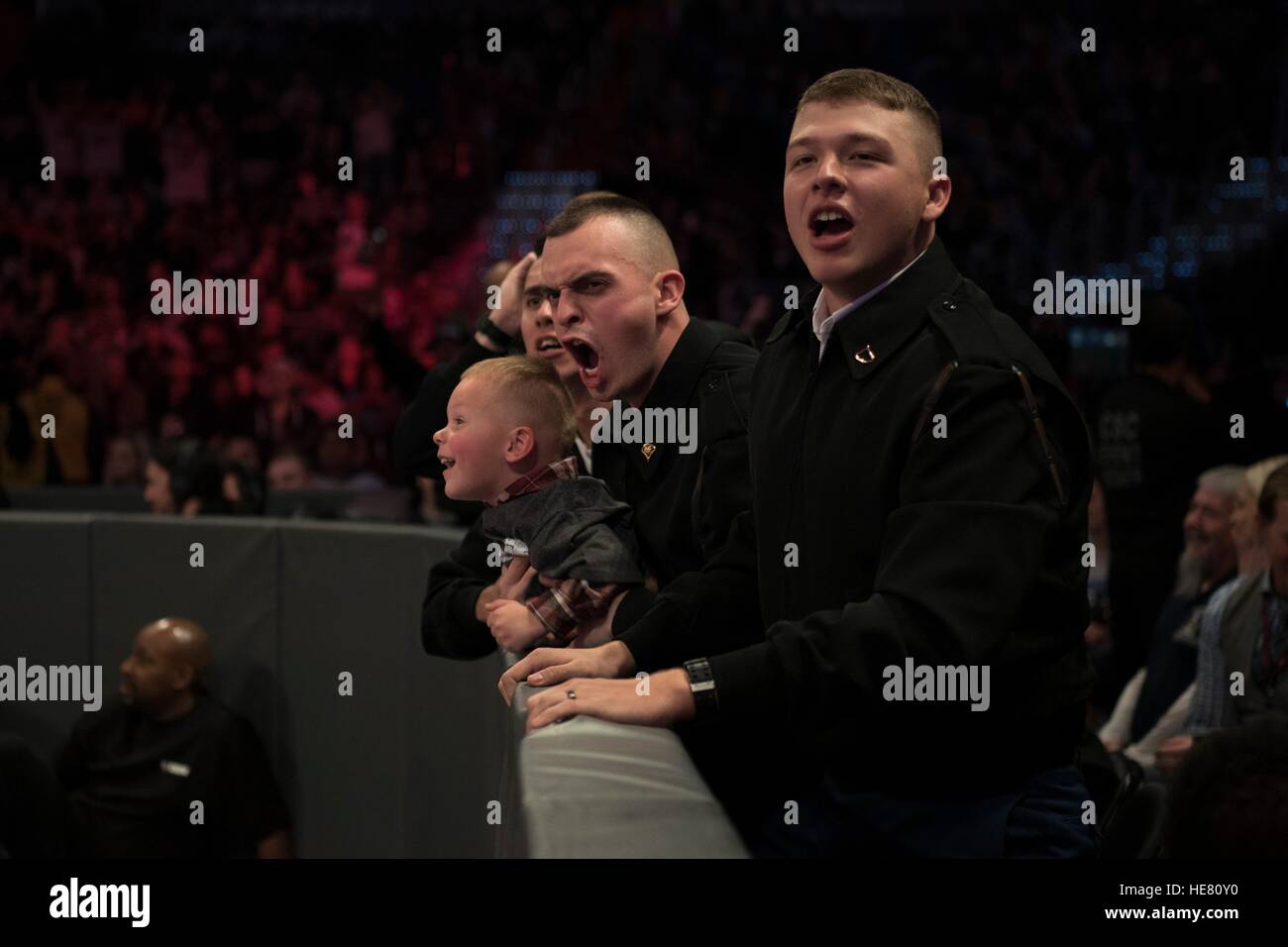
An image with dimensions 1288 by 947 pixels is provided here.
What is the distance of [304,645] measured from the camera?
641 centimetres

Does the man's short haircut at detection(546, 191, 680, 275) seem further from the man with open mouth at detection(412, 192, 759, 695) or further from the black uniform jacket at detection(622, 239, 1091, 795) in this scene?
the black uniform jacket at detection(622, 239, 1091, 795)

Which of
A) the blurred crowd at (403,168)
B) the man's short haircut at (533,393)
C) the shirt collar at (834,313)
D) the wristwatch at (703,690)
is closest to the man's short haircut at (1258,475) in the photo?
the man's short haircut at (533,393)

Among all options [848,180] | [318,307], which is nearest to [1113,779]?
[848,180]

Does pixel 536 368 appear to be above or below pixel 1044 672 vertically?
above

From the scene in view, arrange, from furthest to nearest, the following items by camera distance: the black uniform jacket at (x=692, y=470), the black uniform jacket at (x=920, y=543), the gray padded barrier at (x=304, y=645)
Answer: the gray padded barrier at (x=304, y=645)
the black uniform jacket at (x=692, y=470)
the black uniform jacket at (x=920, y=543)

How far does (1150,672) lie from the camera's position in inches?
189

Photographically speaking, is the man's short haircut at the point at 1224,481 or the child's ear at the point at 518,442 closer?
the child's ear at the point at 518,442

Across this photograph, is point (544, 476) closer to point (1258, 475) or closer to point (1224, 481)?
point (1258, 475)

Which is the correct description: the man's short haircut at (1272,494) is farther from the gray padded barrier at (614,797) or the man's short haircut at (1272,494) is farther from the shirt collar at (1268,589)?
the gray padded barrier at (614,797)

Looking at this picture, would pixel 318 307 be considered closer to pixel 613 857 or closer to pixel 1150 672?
pixel 1150 672

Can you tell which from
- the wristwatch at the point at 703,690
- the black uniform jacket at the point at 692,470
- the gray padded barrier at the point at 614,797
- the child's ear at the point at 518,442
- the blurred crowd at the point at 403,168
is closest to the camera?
the gray padded barrier at the point at 614,797

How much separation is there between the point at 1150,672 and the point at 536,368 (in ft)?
8.52

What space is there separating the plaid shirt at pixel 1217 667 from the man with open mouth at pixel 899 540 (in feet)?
6.84

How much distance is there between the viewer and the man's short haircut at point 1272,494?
3.88 metres
